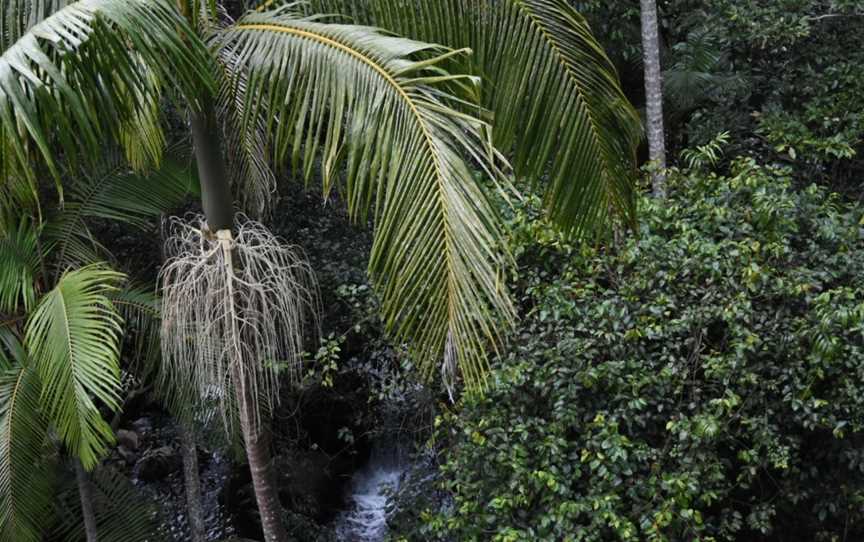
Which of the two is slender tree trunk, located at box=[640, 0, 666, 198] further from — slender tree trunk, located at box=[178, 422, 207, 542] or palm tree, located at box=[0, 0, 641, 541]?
slender tree trunk, located at box=[178, 422, 207, 542]

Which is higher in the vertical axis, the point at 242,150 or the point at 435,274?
the point at 435,274

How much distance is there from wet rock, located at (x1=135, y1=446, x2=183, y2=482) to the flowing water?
1.66m

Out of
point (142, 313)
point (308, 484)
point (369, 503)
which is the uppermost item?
point (142, 313)

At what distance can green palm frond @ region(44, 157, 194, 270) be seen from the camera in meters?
5.97

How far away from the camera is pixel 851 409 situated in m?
4.98

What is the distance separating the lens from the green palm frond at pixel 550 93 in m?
3.72

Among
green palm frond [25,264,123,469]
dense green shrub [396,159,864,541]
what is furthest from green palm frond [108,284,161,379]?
dense green shrub [396,159,864,541]

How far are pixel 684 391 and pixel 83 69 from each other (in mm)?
3726

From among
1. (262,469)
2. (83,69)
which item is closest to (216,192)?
(83,69)

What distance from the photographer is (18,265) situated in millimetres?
5586

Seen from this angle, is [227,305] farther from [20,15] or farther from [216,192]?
[20,15]

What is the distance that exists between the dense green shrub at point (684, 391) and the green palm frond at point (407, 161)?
205 centimetres

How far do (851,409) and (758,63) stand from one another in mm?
4508

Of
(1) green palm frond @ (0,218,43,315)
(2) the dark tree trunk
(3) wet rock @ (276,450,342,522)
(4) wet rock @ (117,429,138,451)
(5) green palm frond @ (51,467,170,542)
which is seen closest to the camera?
(2) the dark tree trunk
